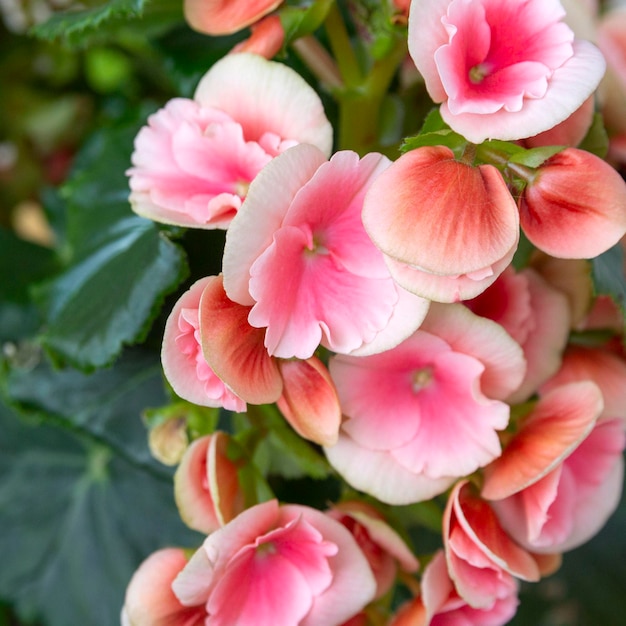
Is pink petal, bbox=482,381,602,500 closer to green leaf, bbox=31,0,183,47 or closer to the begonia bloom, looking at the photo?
the begonia bloom

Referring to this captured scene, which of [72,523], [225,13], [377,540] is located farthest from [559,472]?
[72,523]

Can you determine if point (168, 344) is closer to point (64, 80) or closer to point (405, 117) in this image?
point (405, 117)

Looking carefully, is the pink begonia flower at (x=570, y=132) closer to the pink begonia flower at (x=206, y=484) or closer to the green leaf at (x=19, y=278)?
the pink begonia flower at (x=206, y=484)

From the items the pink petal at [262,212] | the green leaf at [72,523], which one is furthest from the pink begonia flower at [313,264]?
the green leaf at [72,523]

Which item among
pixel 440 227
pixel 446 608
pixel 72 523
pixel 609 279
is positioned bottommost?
pixel 72 523

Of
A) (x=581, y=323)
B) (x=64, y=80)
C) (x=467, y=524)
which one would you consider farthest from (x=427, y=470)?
(x=64, y=80)

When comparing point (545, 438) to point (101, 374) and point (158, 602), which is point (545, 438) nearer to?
Answer: point (158, 602)
